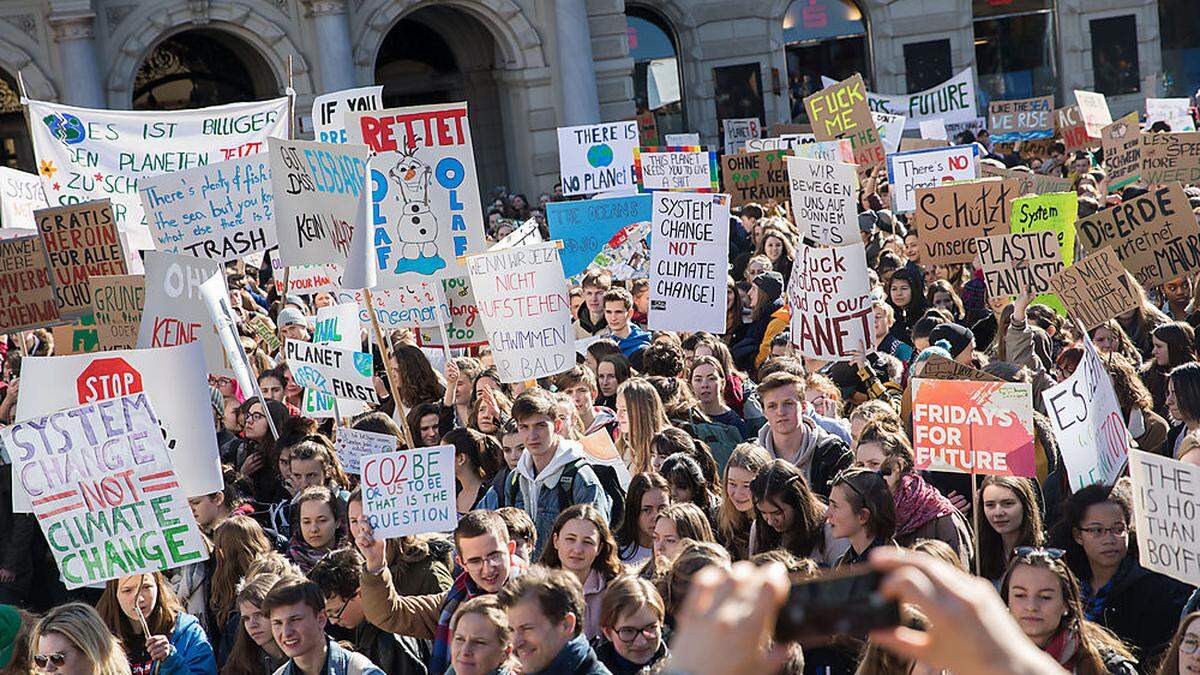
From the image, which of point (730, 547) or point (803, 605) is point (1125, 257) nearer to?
point (730, 547)

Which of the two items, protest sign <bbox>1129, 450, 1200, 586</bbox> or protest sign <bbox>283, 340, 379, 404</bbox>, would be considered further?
protest sign <bbox>283, 340, 379, 404</bbox>

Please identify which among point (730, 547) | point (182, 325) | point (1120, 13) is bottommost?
point (730, 547)

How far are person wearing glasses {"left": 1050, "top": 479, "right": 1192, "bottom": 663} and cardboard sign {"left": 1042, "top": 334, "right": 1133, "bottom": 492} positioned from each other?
0.48 meters

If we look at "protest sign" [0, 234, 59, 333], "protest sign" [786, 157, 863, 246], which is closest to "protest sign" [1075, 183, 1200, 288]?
"protest sign" [786, 157, 863, 246]

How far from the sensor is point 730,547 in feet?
22.7

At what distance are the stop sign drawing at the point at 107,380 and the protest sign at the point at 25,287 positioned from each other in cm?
625

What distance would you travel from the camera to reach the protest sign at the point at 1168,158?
17078mm

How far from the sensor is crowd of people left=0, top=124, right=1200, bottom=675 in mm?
4965

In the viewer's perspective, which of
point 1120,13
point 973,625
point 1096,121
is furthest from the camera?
point 1120,13

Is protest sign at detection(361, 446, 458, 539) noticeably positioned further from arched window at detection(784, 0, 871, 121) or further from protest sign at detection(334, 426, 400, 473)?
arched window at detection(784, 0, 871, 121)

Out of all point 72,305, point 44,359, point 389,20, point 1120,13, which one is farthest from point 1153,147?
point 1120,13

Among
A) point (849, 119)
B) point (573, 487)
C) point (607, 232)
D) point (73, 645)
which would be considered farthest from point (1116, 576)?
point (849, 119)

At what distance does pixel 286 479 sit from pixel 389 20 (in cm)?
2151

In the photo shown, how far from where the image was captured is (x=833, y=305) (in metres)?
10.3
